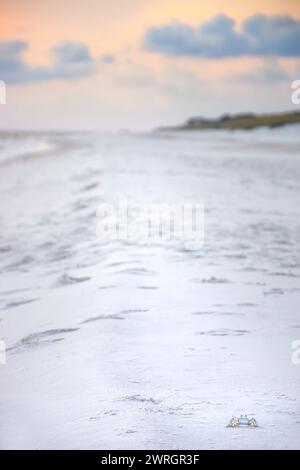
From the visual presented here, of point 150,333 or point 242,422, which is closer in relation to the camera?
point 242,422

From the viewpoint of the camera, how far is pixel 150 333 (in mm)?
2982

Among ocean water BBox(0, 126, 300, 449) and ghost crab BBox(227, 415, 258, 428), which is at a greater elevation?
ocean water BBox(0, 126, 300, 449)

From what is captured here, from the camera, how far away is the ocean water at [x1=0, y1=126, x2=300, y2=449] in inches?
86.6

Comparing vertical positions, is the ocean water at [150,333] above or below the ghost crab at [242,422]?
above

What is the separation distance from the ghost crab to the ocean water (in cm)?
2

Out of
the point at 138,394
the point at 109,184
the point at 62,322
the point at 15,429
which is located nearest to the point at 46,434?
the point at 15,429

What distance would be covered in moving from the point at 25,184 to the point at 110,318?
244 inches

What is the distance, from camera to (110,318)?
3178mm

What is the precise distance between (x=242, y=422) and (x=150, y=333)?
866mm

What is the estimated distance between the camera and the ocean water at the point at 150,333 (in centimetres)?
220

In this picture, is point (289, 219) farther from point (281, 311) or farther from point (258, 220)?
point (281, 311)

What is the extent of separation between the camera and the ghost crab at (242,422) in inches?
85.4

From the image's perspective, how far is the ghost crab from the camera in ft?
7.12

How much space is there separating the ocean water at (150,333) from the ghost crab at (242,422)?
0.07 ft
